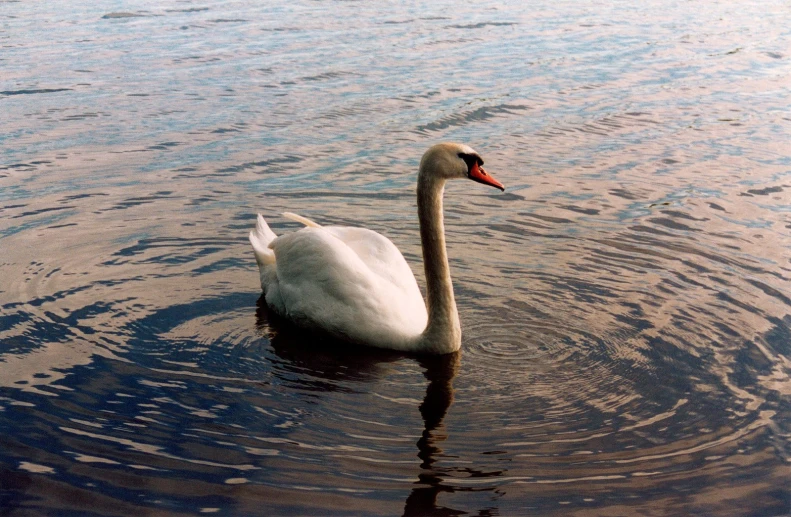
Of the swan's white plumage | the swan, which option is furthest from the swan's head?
the swan's white plumage

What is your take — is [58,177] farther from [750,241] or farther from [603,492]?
[603,492]

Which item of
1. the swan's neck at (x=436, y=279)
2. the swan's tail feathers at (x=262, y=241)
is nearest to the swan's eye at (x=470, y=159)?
the swan's neck at (x=436, y=279)

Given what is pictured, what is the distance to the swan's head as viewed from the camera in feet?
25.5

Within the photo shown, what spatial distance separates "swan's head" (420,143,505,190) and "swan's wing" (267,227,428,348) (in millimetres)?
1075

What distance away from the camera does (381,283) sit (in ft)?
27.3

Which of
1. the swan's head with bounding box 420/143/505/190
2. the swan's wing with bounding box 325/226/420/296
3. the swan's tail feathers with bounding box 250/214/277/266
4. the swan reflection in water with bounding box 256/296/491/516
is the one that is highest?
the swan's head with bounding box 420/143/505/190

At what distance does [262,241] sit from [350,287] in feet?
6.34

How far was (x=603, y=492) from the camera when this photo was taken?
19.5 feet

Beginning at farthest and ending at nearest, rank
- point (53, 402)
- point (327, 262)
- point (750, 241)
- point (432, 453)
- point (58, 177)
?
point (58, 177) < point (750, 241) < point (327, 262) < point (53, 402) < point (432, 453)

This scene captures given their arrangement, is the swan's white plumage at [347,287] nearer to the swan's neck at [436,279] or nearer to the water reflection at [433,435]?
the swan's neck at [436,279]

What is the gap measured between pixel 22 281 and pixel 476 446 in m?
4.73

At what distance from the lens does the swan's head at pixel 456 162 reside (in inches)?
306

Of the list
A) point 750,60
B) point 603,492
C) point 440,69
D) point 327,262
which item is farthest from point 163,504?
point 750,60

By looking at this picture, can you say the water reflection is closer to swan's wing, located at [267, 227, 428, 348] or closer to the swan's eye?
swan's wing, located at [267, 227, 428, 348]
